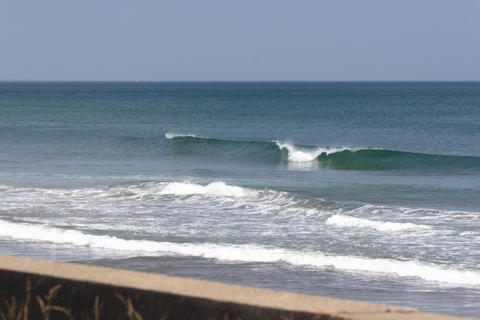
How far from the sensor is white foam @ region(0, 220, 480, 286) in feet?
35.0

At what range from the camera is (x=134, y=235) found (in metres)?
13.2

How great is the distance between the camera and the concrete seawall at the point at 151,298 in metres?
2.93

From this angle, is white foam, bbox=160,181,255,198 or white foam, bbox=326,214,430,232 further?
white foam, bbox=160,181,255,198

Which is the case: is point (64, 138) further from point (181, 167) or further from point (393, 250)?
point (393, 250)

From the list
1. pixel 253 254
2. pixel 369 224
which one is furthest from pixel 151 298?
pixel 369 224

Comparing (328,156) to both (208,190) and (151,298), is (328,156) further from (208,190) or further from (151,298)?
(151,298)

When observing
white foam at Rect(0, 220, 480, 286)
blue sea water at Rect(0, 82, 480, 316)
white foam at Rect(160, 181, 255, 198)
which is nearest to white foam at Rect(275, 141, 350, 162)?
blue sea water at Rect(0, 82, 480, 316)

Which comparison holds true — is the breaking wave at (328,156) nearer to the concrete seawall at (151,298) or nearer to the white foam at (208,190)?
the white foam at (208,190)

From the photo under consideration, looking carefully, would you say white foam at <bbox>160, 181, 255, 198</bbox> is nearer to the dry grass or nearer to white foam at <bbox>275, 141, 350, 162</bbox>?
white foam at <bbox>275, 141, 350, 162</bbox>

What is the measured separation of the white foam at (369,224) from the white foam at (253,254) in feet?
8.92

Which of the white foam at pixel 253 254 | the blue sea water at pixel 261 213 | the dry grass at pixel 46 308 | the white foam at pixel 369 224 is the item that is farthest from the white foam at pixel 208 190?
the dry grass at pixel 46 308

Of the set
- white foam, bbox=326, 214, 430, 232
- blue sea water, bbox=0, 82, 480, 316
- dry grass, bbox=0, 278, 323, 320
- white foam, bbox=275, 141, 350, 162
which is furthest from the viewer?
white foam, bbox=275, 141, 350, 162

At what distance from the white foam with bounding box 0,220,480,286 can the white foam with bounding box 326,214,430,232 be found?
272 cm

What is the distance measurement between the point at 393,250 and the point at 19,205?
8.43 meters
